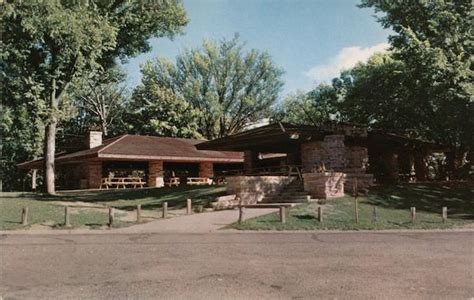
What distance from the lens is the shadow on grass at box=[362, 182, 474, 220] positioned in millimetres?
20594

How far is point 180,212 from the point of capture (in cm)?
→ 2098

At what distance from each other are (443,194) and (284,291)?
19.7m

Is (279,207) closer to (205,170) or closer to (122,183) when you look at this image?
(122,183)

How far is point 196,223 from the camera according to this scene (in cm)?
1736

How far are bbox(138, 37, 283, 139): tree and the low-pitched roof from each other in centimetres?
1220

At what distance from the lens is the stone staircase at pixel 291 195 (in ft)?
73.5

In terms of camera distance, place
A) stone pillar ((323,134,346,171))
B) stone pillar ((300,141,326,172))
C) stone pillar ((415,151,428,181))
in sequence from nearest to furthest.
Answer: stone pillar ((323,134,346,171)) → stone pillar ((300,141,326,172)) → stone pillar ((415,151,428,181))

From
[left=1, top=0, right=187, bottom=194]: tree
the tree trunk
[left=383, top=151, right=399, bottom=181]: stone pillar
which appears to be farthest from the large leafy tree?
the tree trunk

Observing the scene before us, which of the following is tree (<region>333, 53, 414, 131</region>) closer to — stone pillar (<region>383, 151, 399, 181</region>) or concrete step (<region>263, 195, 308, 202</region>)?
stone pillar (<region>383, 151, 399, 181</region>)

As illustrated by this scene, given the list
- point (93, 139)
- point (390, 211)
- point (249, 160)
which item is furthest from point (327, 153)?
point (93, 139)

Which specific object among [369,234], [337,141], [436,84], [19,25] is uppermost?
[19,25]

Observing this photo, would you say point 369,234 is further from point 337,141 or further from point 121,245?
point 337,141

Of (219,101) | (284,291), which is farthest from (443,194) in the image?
(219,101)

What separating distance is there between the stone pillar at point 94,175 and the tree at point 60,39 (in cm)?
684
